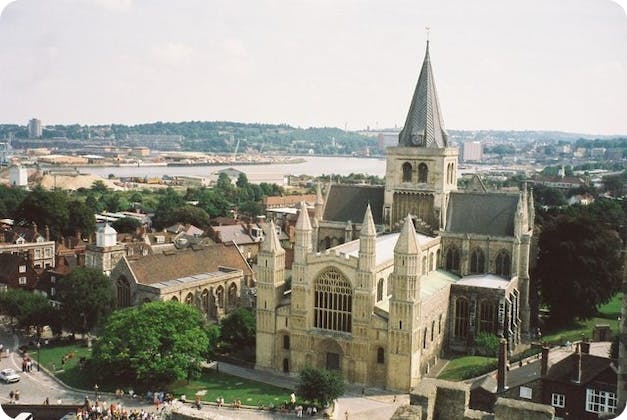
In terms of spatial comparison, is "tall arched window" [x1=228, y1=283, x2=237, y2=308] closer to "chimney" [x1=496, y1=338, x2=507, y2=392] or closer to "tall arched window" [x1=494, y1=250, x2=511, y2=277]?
"tall arched window" [x1=494, y1=250, x2=511, y2=277]

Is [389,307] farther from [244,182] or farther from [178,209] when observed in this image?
[244,182]

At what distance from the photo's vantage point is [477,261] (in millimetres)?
45062

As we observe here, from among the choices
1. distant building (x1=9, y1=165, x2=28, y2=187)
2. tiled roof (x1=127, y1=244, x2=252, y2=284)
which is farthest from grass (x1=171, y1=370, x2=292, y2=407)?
distant building (x1=9, y1=165, x2=28, y2=187)

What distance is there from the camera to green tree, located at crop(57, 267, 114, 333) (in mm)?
41094

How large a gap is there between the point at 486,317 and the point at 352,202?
1360 centimetres

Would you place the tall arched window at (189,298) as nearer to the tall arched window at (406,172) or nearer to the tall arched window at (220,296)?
the tall arched window at (220,296)

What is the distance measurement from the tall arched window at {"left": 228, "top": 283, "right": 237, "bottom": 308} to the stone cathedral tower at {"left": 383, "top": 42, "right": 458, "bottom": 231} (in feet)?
40.4

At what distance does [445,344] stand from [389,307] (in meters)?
8.41

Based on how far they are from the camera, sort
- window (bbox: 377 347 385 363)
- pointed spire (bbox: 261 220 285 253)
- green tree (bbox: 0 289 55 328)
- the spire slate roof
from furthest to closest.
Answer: the spire slate roof
green tree (bbox: 0 289 55 328)
pointed spire (bbox: 261 220 285 253)
window (bbox: 377 347 385 363)

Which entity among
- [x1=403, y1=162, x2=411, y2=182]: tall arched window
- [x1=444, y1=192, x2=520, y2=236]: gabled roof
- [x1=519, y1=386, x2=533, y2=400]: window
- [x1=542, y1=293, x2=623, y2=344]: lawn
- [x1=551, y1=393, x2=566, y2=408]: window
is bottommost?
[x1=542, y1=293, x2=623, y2=344]: lawn

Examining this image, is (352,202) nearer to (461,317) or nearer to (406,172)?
(406,172)

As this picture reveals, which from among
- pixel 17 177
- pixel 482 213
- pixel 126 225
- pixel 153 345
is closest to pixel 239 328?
pixel 153 345

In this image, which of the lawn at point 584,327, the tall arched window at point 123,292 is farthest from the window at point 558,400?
the tall arched window at point 123,292

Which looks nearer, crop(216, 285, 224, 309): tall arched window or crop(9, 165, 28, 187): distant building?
crop(216, 285, 224, 309): tall arched window
